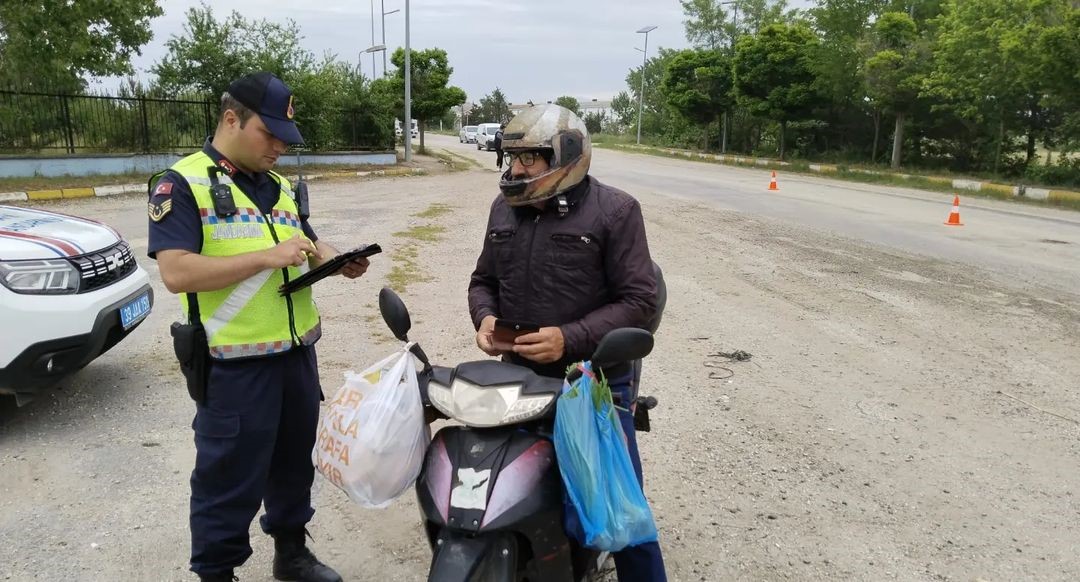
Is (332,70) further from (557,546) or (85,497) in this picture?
(557,546)

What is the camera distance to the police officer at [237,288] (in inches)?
91.4

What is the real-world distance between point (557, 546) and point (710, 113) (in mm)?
38976

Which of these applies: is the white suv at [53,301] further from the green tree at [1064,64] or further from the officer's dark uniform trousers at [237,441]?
the green tree at [1064,64]

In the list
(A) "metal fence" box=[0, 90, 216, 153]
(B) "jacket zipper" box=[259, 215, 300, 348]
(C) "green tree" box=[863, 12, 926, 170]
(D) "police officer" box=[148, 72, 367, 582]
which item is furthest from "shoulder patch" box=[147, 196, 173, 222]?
(C) "green tree" box=[863, 12, 926, 170]

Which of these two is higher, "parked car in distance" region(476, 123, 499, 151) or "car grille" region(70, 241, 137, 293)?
"parked car in distance" region(476, 123, 499, 151)

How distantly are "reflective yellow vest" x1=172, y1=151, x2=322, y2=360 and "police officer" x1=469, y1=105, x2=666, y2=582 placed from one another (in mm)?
709

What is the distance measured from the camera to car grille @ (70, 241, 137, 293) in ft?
13.7

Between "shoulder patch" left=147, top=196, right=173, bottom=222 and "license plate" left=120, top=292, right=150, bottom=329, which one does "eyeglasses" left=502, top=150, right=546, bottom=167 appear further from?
"license plate" left=120, top=292, right=150, bottom=329

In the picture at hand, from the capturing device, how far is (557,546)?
2.10m

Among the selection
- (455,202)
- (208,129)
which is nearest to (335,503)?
(455,202)

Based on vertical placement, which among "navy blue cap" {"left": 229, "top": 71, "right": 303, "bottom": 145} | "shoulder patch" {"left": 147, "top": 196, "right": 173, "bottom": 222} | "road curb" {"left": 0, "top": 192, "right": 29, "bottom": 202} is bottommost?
"road curb" {"left": 0, "top": 192, "right": 29, "bottom": 202}

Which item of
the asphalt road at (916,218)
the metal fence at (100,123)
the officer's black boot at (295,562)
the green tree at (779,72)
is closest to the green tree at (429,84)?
the metal fence at (100,123)

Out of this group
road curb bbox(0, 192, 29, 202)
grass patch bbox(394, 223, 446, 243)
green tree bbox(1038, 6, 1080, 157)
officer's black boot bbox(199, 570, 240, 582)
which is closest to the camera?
officer's black boot bbox(199, 570, 240, 582)

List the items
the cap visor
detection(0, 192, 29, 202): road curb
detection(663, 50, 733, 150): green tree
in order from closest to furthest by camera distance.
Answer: the cap visor < detection(0, 192, 29, 202): road curb < detection(663, 50, 733, 150): green tree
